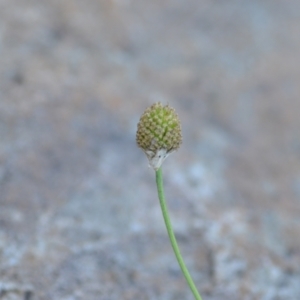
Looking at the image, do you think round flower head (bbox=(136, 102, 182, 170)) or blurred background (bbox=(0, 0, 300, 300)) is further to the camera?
blurred background (bbox=(0, 0, 300, 300))

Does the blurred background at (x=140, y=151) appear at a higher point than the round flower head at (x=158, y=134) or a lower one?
higher

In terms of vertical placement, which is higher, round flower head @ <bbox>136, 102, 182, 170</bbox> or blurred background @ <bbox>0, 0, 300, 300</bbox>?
blurred background @ <bbox>0, 0, 300, 300</bbox>

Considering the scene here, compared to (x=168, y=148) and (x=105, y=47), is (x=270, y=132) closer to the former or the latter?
(x=105, y=47)

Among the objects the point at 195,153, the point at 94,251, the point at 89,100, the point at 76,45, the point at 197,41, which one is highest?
the point at 197,41

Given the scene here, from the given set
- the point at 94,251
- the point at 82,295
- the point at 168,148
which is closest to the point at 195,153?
the point at 94,251
